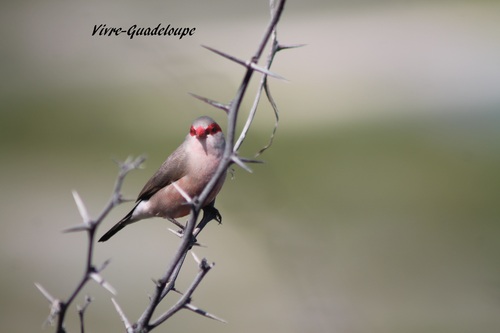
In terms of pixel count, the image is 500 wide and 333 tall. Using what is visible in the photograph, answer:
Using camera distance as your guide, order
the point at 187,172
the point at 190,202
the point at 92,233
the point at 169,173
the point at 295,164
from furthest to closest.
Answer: the point at 295,164 → the point at 169,173 → the point at 187,172 → the point at 190,202 → the point at 92,233

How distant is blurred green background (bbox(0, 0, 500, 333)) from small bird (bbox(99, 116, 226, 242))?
180cm

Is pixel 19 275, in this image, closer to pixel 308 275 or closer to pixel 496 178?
pixel 308 275

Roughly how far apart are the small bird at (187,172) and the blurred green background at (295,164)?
180cm

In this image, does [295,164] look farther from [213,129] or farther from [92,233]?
[92,233]

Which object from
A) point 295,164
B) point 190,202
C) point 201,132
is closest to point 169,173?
point 201,132

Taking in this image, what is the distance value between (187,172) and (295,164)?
3.61 m

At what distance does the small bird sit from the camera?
3.21 m

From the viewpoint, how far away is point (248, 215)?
584 centimetres

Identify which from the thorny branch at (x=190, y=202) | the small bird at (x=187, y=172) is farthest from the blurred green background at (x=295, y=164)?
the thorny branch at (x=190, y=202)

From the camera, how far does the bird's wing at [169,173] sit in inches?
132

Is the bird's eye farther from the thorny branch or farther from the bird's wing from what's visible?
the thorny branch

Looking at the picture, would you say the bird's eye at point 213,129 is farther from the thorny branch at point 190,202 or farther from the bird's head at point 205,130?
the thorny branch at point 190,202

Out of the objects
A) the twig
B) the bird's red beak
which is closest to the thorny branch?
the twig

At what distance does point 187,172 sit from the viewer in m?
3.28
